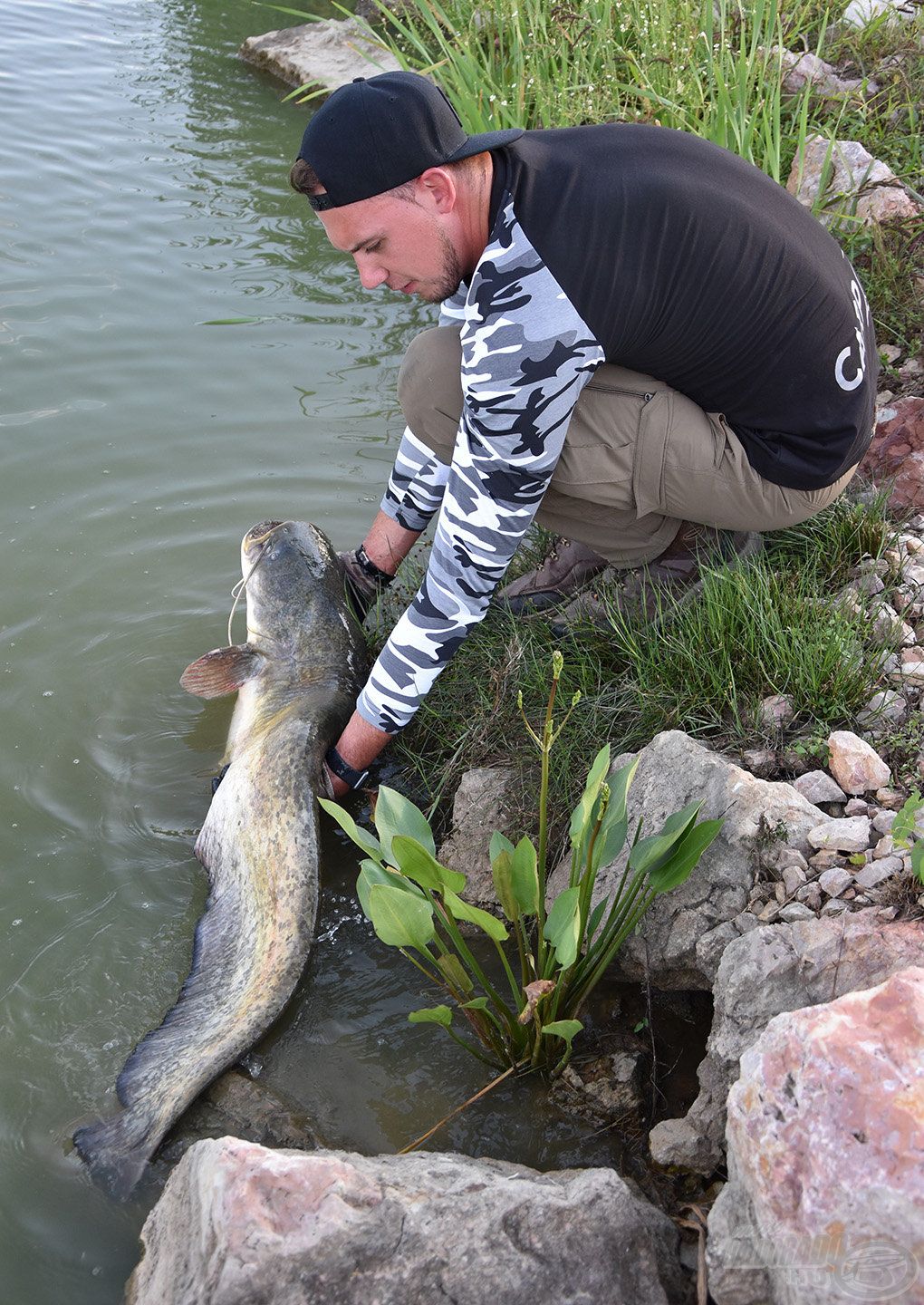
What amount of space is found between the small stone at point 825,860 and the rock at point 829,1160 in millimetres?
718

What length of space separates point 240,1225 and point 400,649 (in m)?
1.76

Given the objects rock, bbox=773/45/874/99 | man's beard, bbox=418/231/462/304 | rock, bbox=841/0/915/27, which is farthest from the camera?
rock, bbox=841/0/915/27

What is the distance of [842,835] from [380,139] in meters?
1.98

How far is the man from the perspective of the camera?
279 cm

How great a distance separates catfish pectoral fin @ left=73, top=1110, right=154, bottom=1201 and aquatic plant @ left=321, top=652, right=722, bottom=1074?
2.46 feet

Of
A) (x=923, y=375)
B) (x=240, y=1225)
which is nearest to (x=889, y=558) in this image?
(x=923, y=375)

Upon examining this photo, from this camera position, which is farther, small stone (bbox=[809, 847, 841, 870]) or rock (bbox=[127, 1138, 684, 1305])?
small stone (bbox=[809, 847, 841, 870])

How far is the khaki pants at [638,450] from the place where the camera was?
133 inches

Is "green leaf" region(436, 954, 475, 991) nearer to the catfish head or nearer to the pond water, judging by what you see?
the pond water

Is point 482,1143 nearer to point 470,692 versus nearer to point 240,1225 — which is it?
point 240,1225

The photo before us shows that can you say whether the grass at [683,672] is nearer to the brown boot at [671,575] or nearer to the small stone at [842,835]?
the brown boot at [671,575]

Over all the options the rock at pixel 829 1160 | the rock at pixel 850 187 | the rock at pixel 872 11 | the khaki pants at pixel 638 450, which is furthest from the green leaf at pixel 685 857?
the rock at pixel 872 11

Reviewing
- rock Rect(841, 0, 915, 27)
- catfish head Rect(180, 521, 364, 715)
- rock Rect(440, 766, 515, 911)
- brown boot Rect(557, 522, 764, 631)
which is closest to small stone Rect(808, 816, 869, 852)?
rock Rect(440, 766, 515, 911)

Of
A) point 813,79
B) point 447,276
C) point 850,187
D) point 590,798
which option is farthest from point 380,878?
point 813,79
